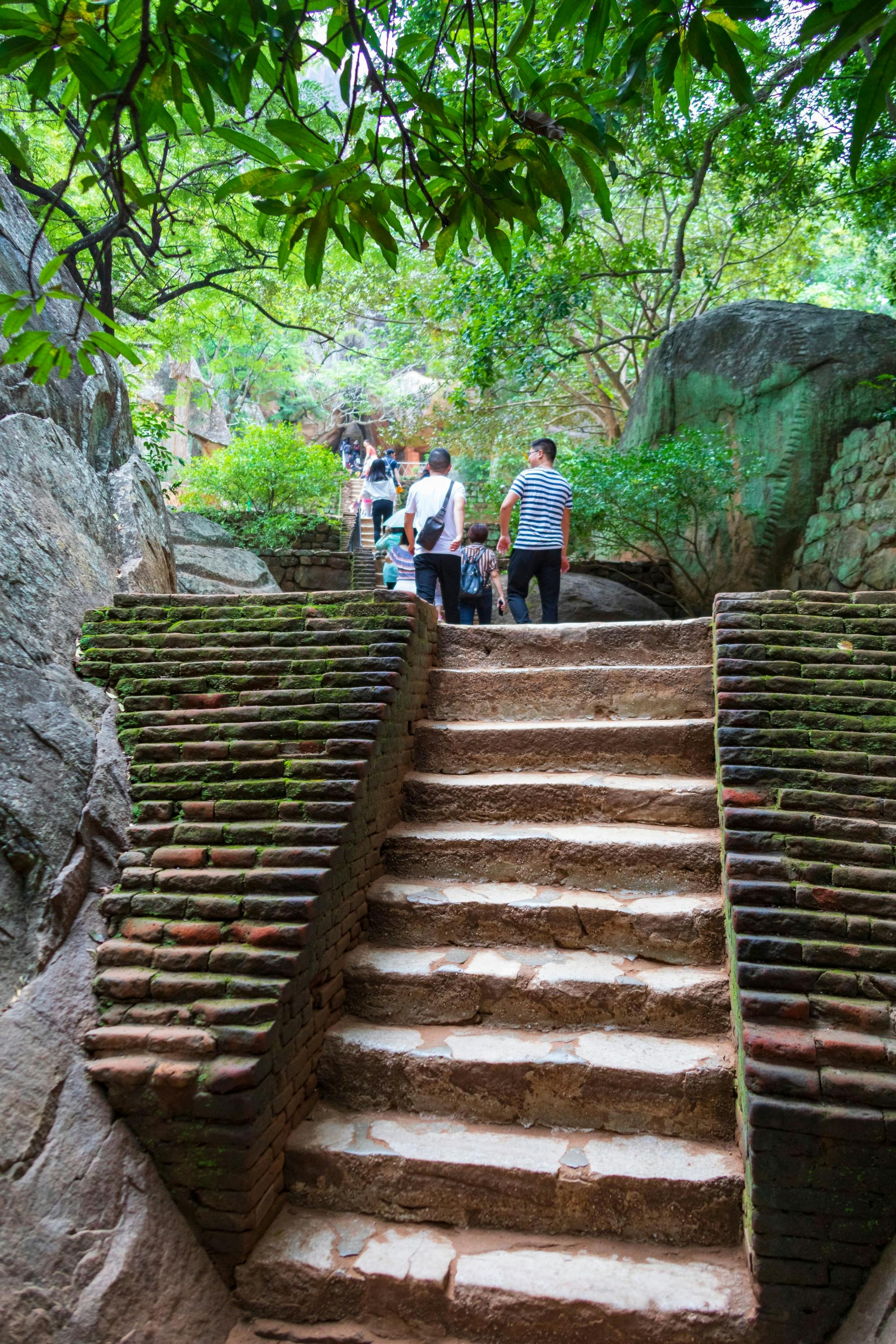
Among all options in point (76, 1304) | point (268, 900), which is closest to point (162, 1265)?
point (76, 1304)

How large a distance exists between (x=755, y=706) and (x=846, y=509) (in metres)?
5.57

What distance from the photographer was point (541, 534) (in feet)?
19.1

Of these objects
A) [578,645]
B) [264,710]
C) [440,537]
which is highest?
[440,537]

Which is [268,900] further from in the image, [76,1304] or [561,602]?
[561,602]

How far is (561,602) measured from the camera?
29.5ft

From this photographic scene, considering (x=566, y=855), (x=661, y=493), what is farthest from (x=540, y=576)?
(x=661, y=493)

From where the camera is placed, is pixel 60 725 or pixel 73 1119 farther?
pixel 60 725

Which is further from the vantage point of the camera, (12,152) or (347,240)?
(347,240)

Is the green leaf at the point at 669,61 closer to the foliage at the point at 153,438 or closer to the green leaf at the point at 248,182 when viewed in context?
the green leaf at the point at 248,182

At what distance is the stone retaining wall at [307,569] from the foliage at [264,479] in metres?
0.72

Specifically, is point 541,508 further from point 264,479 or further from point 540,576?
point 264,479

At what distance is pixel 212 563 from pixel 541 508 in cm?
412

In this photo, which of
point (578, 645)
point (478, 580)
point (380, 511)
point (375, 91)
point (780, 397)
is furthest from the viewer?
point (380, 511)

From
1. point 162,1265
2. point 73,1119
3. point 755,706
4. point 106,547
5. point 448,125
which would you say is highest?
point 448,125
